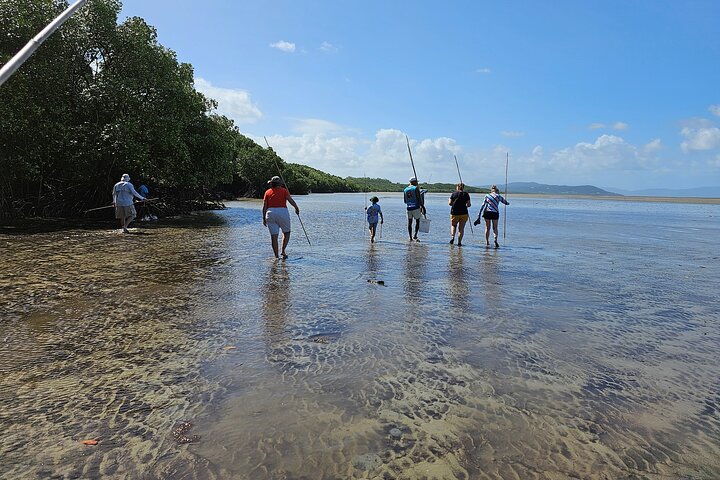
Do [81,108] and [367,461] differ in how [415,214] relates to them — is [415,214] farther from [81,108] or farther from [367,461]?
[81,108]

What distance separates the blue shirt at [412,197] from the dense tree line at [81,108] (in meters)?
13.9

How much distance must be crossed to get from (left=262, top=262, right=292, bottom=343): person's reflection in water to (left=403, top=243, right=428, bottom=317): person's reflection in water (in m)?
1.87

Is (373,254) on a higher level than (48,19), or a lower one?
lower

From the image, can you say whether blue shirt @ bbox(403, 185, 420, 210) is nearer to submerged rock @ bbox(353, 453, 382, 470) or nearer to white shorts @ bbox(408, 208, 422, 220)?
white shorts @ bbox(408, 208, 422, 220)

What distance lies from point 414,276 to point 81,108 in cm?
2109

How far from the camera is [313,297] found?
712 cm

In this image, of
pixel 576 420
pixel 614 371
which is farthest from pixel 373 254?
pixel 576 420

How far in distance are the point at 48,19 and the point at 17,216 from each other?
9482 mm

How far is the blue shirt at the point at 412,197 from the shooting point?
15016 mm

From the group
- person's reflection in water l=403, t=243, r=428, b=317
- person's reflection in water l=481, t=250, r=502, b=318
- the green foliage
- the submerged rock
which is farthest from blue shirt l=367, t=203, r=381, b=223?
the green foliage

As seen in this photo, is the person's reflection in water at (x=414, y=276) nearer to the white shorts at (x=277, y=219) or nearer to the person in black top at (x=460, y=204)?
the person in black top at (x=460, y=204)

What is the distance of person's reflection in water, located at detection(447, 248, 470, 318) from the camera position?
21.6 ft

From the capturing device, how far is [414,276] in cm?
913

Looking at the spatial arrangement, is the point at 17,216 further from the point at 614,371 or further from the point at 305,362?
the point at 614,371
